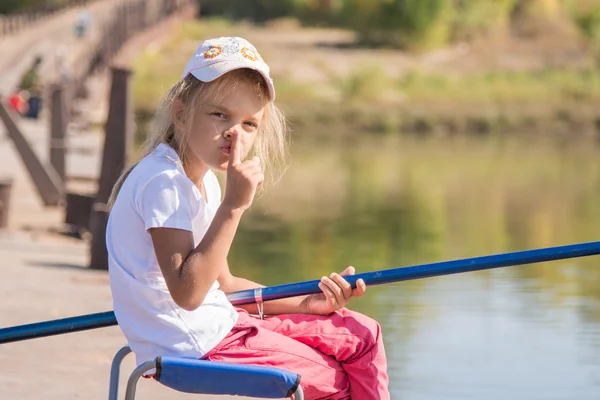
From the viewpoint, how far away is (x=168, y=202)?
331cm

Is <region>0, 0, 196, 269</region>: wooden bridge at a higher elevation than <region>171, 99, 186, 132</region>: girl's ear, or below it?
below

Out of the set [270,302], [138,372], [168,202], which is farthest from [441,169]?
[138,372]

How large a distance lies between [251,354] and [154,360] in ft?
1.04

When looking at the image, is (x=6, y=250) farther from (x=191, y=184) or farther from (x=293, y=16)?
(x=293, y=16)

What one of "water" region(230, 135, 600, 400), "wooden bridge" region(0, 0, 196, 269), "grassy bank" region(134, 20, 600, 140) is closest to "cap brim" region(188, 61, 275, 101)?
"water" region(230, 135, 600, 400)

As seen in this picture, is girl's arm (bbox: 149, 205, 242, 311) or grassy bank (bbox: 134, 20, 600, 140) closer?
girl's arm (bbox: 149, 205, 242, 311)

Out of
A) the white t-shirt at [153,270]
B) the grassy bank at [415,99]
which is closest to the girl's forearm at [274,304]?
the white t-shirt at [153,270]

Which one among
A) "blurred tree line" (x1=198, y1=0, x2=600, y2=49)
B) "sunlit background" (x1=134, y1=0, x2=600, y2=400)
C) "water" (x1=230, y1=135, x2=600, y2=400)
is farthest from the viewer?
"blurred tree line" (x1=198, y1=0, x2=600, y2=49)

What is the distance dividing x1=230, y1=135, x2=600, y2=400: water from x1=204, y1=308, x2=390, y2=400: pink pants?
195cm

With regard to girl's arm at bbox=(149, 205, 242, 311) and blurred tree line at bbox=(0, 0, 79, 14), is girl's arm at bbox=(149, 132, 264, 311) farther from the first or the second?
blurred tree line at bbox=(0, 0, 79, 14)

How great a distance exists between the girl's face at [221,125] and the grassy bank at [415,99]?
2487 centimetres

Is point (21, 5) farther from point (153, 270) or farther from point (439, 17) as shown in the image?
point (153, 270)

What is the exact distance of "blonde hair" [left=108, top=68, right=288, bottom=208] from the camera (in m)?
3.41

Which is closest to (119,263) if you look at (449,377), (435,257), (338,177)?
(449,377)
